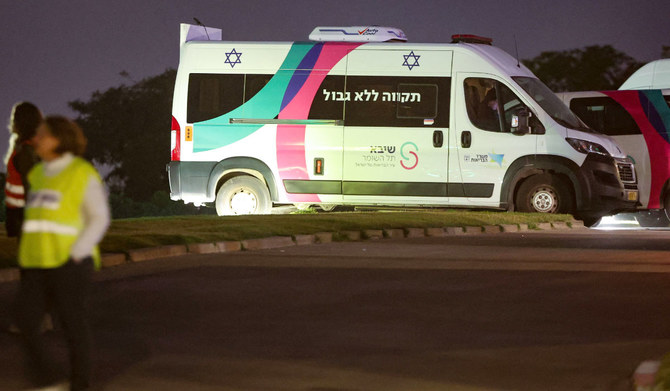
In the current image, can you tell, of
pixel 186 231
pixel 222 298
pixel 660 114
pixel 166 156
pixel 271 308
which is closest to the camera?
pixel 271 308

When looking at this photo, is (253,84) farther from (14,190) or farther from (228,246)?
(14,190)

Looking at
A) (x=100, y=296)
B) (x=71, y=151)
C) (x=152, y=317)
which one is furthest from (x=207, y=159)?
(x=71, y=151)

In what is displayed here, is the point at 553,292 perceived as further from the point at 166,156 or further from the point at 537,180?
the point at 166,156

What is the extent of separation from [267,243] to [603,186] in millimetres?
7083

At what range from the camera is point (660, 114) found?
2567cm

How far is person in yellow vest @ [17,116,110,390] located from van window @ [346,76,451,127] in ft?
52.0

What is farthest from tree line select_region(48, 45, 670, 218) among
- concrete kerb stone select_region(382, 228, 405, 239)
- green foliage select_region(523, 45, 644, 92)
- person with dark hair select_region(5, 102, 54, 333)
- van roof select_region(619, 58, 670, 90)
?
person with dark hair select_region(5, 102, 54, 333)

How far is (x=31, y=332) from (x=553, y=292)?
6.58 meters

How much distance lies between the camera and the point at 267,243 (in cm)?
1753

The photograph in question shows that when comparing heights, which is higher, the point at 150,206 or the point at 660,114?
the point at 660,114

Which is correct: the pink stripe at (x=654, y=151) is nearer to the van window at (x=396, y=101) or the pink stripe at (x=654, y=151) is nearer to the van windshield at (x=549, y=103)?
the van windshield at (x=549, y=103)

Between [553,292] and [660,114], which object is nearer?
[553,292]

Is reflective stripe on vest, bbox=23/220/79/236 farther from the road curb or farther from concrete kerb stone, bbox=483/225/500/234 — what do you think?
concrete kerb stone, bbox=483/225/500/234

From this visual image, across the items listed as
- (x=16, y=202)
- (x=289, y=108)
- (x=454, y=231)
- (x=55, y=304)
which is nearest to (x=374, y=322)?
(x=16, y=202)
